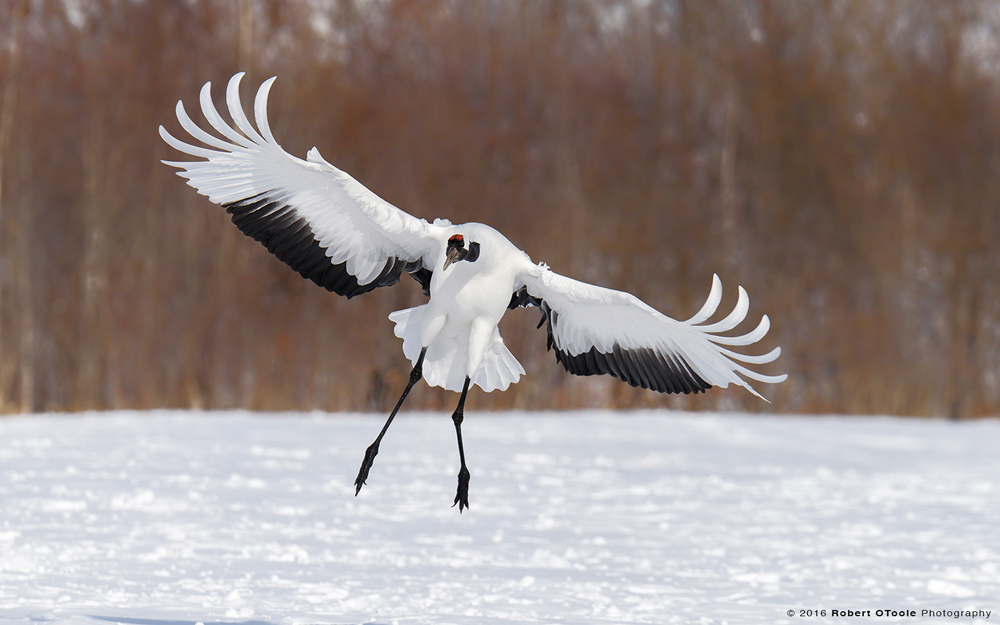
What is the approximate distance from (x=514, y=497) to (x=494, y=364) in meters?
3.36

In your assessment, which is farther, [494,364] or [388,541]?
[388,541]

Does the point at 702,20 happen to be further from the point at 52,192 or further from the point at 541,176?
the point at 52,192

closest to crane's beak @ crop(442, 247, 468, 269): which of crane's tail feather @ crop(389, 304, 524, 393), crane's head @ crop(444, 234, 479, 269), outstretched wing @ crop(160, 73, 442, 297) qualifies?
crane's head @ crop(444, 234, 479, 269)

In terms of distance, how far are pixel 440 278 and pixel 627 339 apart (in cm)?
115

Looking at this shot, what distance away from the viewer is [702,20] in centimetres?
1814

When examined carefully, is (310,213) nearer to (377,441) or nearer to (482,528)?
(377,441)

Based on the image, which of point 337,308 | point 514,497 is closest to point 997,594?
point 514,497

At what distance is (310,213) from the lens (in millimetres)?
5012

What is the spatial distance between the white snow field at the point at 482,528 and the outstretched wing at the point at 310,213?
1529mm

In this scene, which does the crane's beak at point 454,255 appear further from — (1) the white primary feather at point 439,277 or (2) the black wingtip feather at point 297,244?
(2) the black wingtip feather at point 297,244

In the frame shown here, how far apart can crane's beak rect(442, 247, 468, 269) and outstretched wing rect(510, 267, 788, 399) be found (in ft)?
1.25

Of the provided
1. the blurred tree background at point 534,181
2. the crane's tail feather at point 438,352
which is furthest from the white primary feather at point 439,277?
the blurred tree background at point 534,181

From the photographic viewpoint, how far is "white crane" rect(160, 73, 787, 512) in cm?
464

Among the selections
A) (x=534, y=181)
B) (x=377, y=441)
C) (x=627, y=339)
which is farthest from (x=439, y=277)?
(x=534, y=181)
